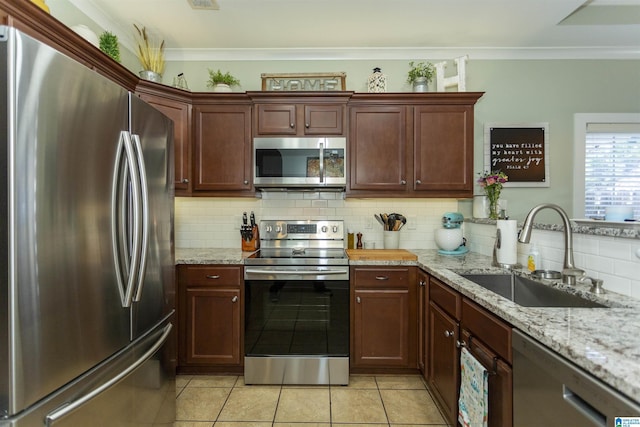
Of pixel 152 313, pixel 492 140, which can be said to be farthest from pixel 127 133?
pixel 492 140

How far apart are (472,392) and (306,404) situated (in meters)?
1.11

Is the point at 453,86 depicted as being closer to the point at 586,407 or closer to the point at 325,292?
the point at 325,292

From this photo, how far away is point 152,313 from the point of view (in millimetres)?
1513

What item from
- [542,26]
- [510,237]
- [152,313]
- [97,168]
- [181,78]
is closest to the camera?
[97,168]

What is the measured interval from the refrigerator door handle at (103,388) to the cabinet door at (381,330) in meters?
1.32

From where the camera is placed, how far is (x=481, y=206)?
2734 millimetres

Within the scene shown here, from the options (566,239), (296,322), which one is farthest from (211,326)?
(566,239)

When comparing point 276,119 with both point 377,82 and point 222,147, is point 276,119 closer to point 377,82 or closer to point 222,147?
point 222,147

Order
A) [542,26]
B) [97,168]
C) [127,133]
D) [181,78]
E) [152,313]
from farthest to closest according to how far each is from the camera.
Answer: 1. [181,78]
2. [542,26]
3. [152,313]
4. [127,133]
5. [97,168]

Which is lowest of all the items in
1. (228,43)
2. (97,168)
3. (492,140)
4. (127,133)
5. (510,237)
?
(510,237)

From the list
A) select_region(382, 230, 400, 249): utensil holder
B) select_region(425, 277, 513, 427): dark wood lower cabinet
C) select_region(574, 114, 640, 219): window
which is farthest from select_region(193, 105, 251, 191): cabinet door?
select_region(574, 114, 640, 219): window

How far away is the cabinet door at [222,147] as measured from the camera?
2.68m

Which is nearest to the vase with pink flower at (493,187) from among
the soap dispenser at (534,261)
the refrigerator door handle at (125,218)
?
the soap dispenser at (534,261)

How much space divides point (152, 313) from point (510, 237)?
2.04 meters
